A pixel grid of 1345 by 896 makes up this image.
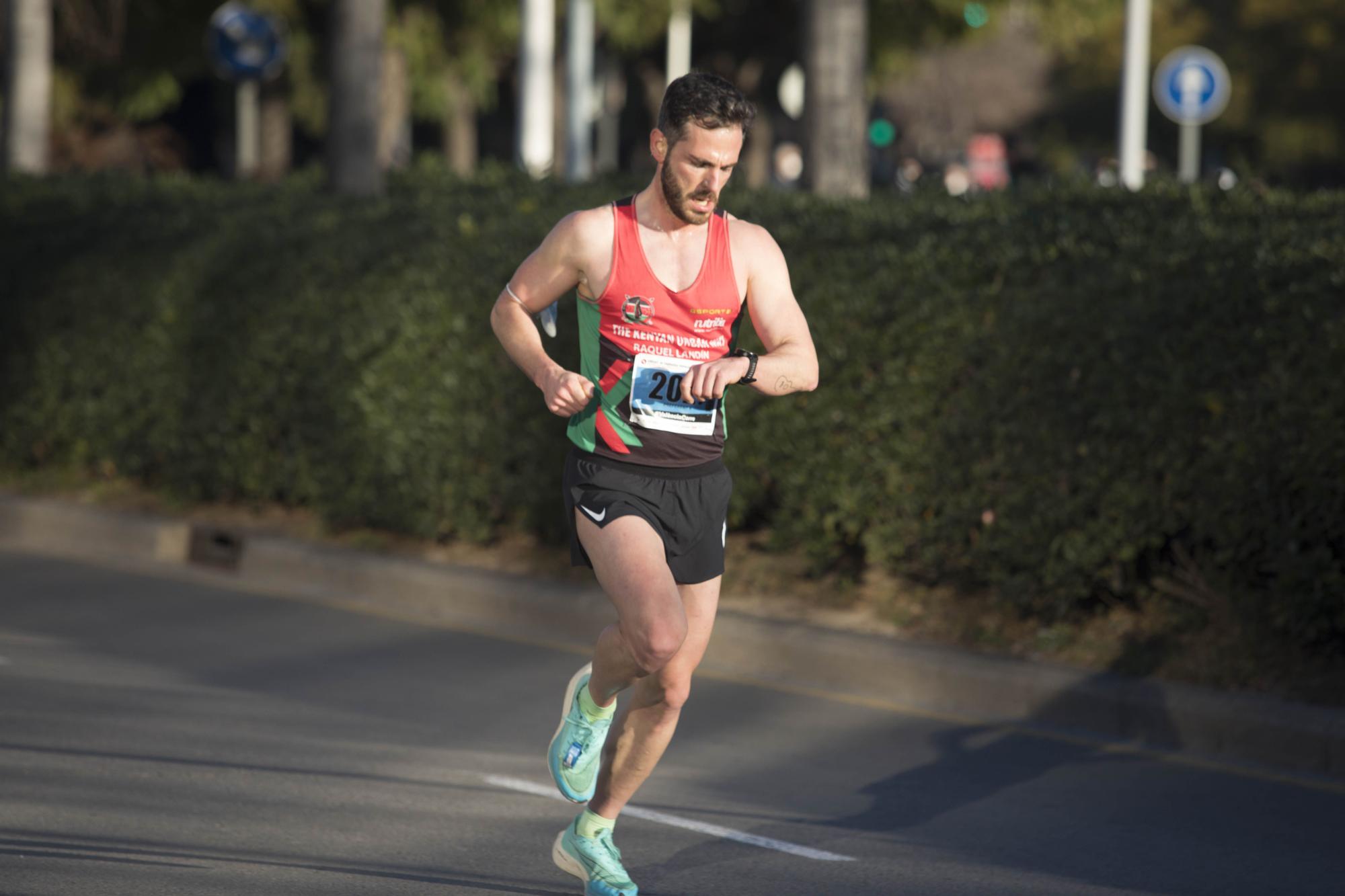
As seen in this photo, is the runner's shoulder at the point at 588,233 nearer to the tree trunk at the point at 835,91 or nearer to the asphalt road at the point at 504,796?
the asphalt road at the point at 504,796

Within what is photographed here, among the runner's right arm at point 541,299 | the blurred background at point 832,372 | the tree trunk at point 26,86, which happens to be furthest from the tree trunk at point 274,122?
the runner's right arm at point 541,299

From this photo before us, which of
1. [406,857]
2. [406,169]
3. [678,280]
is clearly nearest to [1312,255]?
[678,280]

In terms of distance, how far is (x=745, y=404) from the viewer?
9.34 metres

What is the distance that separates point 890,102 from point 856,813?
200 ft

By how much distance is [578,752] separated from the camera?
5316mm

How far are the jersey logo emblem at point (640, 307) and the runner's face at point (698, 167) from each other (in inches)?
8.8

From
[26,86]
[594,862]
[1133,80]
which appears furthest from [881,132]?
[594,862]

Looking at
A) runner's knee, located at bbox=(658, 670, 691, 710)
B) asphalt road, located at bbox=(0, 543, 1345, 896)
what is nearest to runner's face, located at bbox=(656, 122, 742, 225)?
runner's knee, located at bbox=(658, 670, 691, 710)

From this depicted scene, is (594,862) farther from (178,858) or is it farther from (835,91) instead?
(835,91)

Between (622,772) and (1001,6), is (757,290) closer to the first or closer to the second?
(622,772)

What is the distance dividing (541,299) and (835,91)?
283 inches

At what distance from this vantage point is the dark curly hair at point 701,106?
496cm

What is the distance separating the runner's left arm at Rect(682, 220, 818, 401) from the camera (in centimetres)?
517

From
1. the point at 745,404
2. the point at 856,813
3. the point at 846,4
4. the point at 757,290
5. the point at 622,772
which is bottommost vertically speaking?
the point at 856,813
